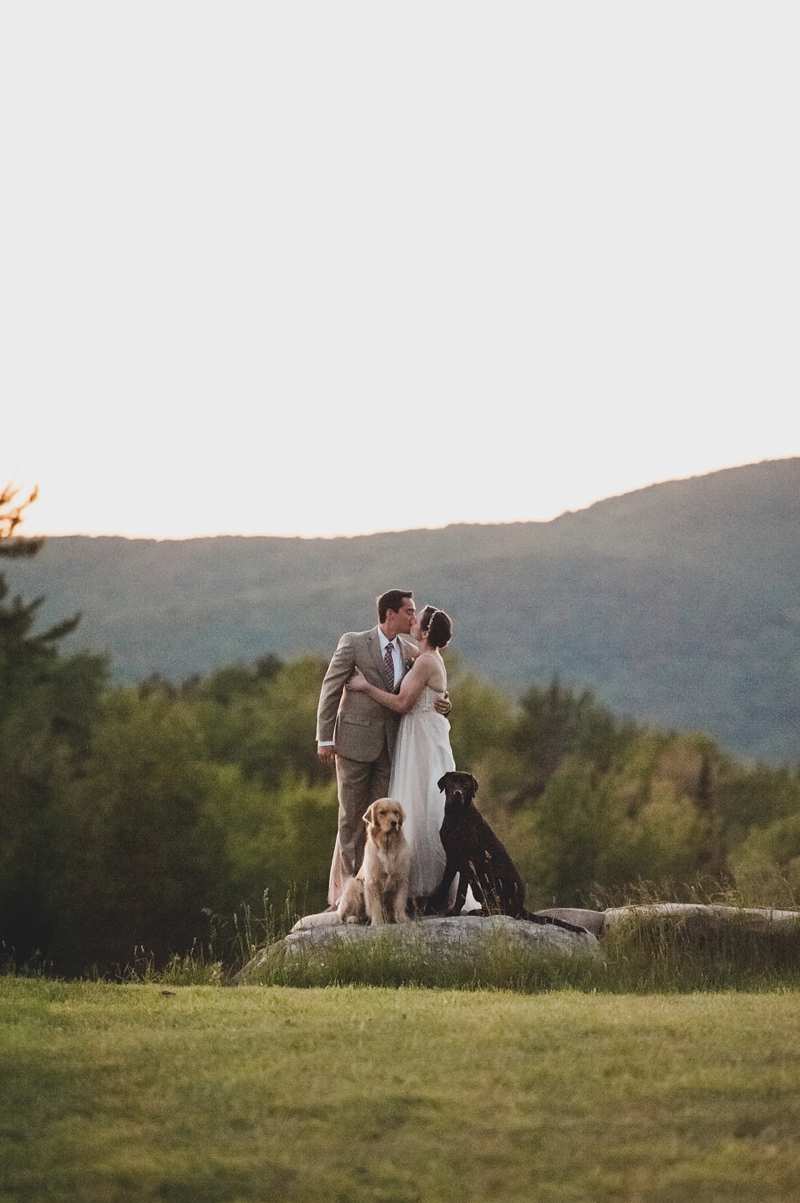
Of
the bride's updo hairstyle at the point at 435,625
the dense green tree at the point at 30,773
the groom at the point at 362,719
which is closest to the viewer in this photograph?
the bride's updo hairstyle at the point at 435,625

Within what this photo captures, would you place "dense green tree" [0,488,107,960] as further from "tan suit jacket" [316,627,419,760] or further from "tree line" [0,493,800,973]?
"tan suit jacket" [316,627,419,760]

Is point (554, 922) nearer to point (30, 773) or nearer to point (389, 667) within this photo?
point (389, 667)

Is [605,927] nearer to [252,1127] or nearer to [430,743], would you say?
[430,743]

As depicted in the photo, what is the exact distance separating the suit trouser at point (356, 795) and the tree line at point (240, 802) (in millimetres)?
27800

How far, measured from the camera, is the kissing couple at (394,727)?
42.9ft

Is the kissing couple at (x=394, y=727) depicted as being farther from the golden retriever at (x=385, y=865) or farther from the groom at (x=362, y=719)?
the golden retriever at (x=385, y=865)

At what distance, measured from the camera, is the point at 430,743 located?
1321 centimetres

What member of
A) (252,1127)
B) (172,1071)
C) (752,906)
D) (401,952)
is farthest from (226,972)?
(252,1127)

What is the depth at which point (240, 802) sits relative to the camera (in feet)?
196

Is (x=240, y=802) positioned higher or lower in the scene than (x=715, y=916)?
lower

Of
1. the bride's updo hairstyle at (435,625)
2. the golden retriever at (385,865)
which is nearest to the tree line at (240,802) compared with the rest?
the bride's updo hairstyle at (435,625)

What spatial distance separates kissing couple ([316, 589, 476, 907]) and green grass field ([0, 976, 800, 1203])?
171 inches

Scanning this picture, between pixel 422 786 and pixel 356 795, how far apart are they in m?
0.68

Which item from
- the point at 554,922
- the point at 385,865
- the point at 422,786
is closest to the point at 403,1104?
the point at 385,865
